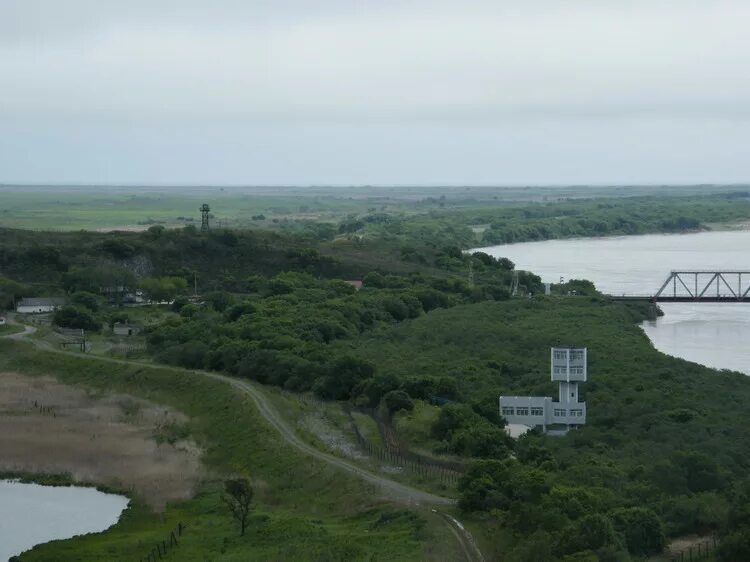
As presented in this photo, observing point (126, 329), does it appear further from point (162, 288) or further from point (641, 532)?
point (641, 532)

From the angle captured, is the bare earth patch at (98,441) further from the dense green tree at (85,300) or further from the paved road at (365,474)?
the dense green tree at (85,300)

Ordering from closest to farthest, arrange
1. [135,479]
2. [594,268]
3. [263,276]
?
[135,479], [263,276], [594,268]

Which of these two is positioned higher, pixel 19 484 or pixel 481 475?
pixel 481 475

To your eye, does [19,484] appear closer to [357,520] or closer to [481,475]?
[357,520]

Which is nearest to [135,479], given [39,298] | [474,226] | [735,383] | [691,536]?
[691,536]

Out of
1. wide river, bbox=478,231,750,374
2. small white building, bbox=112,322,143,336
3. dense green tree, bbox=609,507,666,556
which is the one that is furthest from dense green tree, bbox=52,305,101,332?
dense green tree, bbox=609,507,666,556

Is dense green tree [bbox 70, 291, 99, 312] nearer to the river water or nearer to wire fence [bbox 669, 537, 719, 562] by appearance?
the river water
